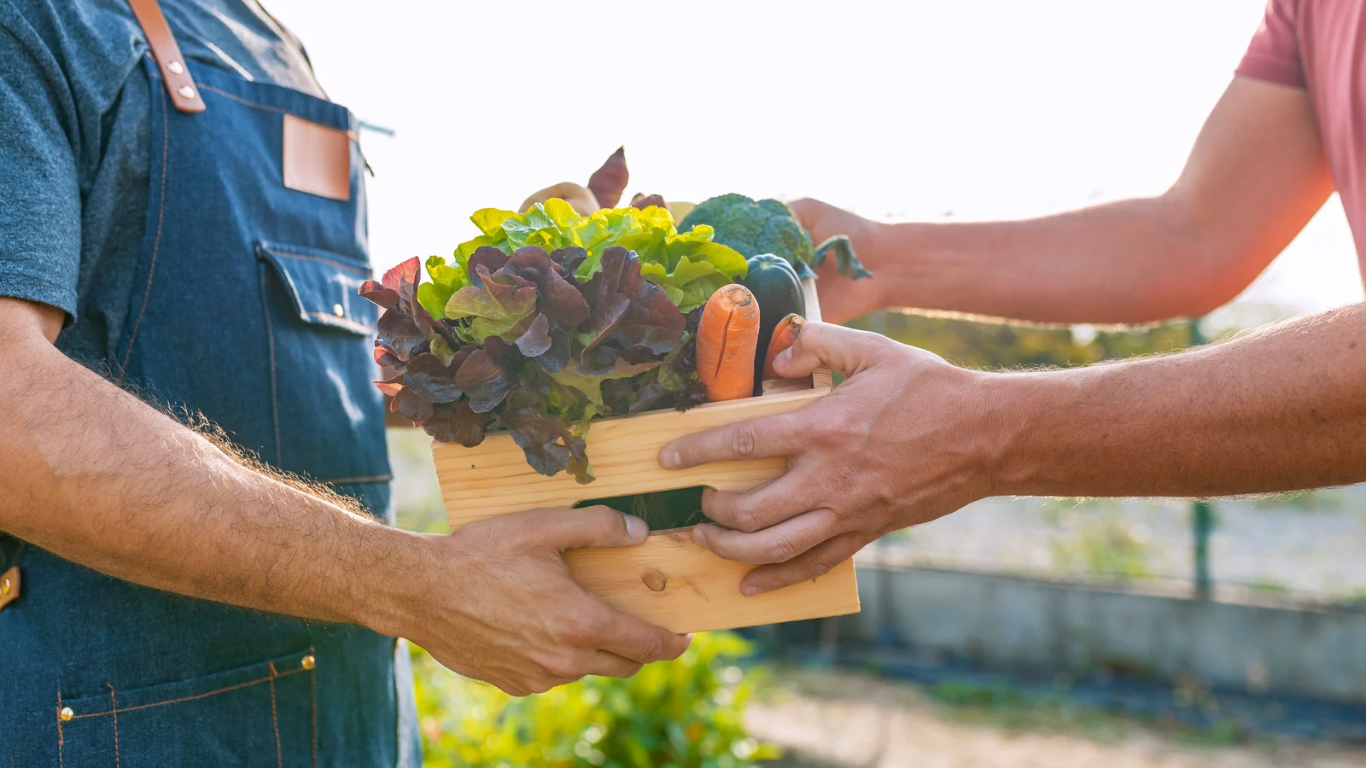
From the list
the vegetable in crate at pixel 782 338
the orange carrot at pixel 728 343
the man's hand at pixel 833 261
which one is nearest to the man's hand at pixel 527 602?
the orange carrot at pixel 728 343

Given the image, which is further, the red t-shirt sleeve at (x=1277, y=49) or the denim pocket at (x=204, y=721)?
the red t-shirt sleeve at (x=1277, y=49)

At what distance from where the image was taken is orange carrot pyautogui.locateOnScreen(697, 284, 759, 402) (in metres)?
1.55

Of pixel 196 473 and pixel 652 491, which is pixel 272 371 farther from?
pixel 652 491

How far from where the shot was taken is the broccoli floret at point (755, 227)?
200 cm

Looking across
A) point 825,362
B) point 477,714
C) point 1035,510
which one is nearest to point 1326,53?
point 825,362

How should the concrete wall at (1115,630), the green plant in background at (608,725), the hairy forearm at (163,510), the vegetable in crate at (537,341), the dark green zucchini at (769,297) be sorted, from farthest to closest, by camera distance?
the concrete wall at (1115,630), the green plant in background at (608,725), the dark green zucchini at (769,297), the vegetable in crate at (537,341), the hairy forearm at (163,510)

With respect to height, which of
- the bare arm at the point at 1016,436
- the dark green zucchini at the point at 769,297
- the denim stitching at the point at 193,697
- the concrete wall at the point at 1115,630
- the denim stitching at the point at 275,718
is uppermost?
the dark green zucchini at the point at 769,297

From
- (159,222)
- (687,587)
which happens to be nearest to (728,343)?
(687,587)

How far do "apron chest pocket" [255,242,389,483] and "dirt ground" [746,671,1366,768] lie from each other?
402cm

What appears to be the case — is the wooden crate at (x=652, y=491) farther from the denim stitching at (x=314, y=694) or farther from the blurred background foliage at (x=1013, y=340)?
the blurred background foliage at (x=1013, y=340)

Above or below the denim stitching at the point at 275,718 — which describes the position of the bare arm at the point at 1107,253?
above

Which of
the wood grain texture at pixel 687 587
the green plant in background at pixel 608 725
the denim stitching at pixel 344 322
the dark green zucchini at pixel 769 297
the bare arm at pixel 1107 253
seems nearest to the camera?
the wood grain texture at pixel 687 587

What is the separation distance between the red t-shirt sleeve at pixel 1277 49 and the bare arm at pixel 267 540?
2224 mm

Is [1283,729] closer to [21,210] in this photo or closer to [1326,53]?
[1326,53]
